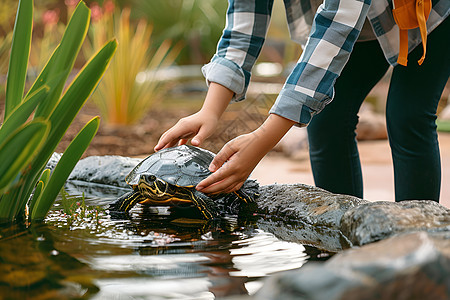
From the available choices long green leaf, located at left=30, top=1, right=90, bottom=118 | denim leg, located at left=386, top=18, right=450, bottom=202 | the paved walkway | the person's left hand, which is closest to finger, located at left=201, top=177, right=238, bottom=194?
the person's left hand

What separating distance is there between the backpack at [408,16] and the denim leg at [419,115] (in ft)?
0.40

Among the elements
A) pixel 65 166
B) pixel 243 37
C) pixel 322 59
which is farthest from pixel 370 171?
pixel 65 166

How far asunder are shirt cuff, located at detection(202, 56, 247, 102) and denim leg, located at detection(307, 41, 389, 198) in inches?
13.4

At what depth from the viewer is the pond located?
33.3 inches

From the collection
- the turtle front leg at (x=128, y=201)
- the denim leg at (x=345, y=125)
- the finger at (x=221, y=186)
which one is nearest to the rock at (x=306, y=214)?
the finger at (x=221, y=186)

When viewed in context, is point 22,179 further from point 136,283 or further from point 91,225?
point 136,283

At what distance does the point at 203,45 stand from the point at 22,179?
8.14m

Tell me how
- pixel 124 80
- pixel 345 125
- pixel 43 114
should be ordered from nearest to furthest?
pixel 43 114 < pixel 345 125 < pixel 124 80

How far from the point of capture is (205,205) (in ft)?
4.47

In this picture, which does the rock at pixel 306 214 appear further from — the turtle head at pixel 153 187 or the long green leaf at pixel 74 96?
the long green leaf at pixel 74 96

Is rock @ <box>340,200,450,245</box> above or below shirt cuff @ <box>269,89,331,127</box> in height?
below

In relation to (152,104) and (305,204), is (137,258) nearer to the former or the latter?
(305,204)

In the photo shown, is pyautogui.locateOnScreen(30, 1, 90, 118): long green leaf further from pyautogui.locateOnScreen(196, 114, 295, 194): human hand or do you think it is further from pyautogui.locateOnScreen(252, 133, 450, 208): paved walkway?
pyautogui.locateOnScreen(252, 133, 450, 208): paved walkway

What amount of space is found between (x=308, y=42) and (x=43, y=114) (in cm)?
64
